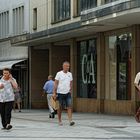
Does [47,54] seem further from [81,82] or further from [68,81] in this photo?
[68,81]

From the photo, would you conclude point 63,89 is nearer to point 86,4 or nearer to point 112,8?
point 112,8

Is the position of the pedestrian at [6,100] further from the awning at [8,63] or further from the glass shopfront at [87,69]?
the awning at [8,63]

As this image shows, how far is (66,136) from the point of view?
48.6 feet

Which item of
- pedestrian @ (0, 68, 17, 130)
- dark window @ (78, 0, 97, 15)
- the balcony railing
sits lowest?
pedestrian @ (0, 68, 17, 130)

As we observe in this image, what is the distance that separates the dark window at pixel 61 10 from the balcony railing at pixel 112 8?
23.1 feet

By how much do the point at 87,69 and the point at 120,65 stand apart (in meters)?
3.70

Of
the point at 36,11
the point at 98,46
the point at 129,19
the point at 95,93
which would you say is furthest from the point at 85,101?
the point at 36,11

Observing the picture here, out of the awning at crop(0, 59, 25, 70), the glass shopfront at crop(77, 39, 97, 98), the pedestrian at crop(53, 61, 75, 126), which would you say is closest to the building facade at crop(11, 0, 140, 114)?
the glass shopfront at crop(77, 39, 97, 98)

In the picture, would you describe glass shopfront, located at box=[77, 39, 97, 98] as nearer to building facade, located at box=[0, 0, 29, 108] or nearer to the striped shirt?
building facade, located at box=[0, 0, 29, 108]

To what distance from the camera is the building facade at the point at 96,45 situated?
968 inches

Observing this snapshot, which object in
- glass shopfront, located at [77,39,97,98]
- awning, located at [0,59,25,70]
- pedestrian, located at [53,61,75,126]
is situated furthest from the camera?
awning, located at [0,59,25,70]

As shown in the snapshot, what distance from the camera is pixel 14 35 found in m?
42.5

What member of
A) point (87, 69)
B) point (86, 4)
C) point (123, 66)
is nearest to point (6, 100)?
point (123, 66)

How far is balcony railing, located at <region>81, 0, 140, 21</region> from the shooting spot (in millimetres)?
21203
